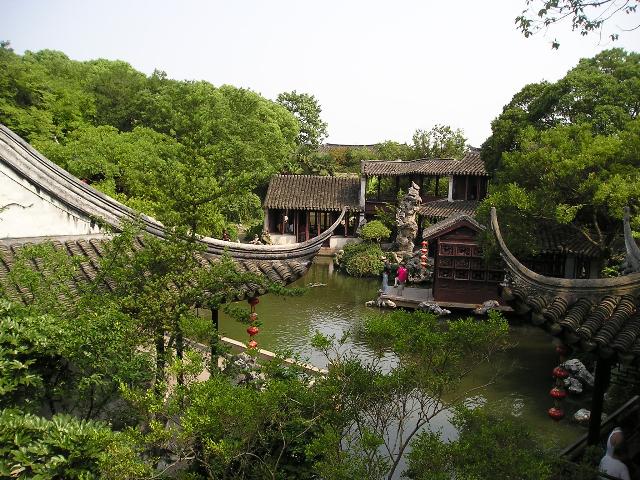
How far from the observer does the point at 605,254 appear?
12.7m

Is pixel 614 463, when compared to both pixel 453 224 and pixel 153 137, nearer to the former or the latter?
pixel 453 224

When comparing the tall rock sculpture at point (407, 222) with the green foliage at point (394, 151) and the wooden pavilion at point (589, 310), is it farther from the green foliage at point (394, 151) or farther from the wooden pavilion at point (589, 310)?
the wooden pavilion at point (589, 310)

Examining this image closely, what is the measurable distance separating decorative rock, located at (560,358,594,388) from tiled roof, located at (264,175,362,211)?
633 inches

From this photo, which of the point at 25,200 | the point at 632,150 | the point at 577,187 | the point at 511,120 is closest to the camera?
the point at 25,200

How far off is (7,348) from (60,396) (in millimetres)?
676

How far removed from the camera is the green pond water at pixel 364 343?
397 inches

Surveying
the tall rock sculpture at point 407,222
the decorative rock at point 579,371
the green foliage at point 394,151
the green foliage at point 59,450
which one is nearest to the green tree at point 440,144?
the green foliage at point 394,151

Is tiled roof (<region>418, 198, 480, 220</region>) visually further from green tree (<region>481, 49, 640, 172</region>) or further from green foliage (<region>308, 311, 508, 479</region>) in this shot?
green foliage (<region>308, 311, 508, 479</region>)

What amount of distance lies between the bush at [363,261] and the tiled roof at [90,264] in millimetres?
15643

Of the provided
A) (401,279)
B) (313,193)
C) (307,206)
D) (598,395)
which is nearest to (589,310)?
(598,395)

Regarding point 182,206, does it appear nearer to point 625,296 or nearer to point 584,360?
point 625,296

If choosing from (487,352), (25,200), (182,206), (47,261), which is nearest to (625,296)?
(487,352)

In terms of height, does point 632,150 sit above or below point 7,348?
above

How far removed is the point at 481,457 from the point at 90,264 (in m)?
4.16
